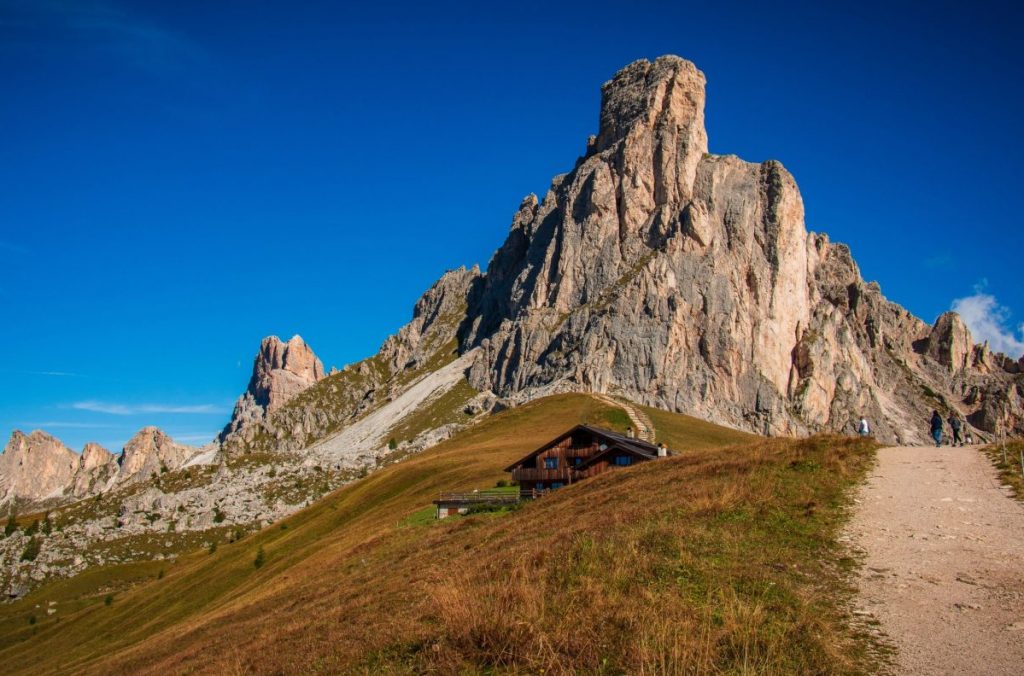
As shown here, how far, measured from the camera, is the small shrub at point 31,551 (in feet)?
461

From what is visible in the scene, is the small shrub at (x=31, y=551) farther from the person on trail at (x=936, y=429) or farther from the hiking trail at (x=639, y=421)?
the person on trail at (x=936, y=429)

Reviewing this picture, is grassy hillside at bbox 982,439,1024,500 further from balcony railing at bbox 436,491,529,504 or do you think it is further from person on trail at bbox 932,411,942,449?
→ balcony railing at bbox 436,491,529,504

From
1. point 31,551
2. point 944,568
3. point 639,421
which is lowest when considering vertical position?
point 31,551

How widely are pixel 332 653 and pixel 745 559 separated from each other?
32.7 feet

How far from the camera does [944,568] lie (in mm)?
15117

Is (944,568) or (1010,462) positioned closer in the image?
(944,568)

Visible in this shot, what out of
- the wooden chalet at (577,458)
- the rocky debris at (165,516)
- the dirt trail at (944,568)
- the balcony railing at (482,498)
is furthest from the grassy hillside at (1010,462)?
the rocky debris at (165,516)

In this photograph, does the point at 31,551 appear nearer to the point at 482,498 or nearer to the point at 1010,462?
the point at 482,498

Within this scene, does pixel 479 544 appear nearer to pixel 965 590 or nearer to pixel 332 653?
pixel 332 653

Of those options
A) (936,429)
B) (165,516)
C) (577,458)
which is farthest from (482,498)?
(165,516)

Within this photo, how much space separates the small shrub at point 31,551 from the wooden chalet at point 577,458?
129 m

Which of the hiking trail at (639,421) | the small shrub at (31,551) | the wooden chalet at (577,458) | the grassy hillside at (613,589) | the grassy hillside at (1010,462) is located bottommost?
the small shrub at (31,551)

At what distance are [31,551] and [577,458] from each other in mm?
136996

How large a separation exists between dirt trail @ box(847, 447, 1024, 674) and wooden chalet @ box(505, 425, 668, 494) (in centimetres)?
3547
